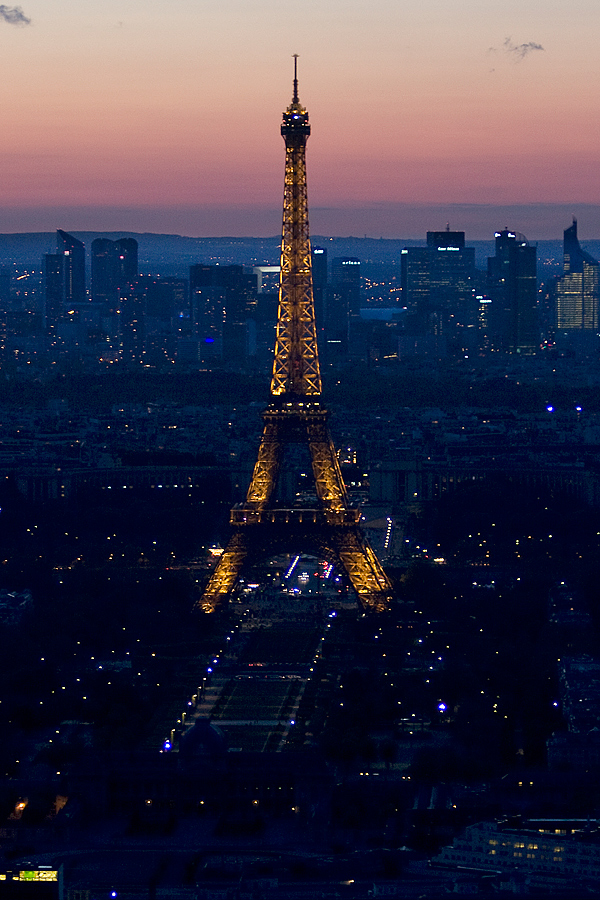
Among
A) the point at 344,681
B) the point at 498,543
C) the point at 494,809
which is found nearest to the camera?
the point at 494,809

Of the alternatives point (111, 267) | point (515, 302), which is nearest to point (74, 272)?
point (111, 267)

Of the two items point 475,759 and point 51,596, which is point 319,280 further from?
point 475,759

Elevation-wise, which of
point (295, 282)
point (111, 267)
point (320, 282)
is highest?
point (295, 282)

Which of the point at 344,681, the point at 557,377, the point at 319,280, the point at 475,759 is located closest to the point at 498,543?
the point at 344,681

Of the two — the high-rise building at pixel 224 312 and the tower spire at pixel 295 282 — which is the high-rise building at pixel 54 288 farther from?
the tower spire at pixel 295 282

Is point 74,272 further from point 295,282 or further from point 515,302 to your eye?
point 295,282

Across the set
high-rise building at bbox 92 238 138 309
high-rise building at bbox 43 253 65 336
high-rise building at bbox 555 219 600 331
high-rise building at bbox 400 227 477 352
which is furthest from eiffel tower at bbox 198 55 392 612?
high-rise building at bbox 555 219 600 331
